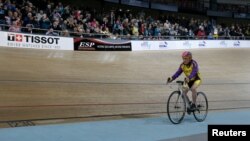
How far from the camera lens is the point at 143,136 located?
5496mm

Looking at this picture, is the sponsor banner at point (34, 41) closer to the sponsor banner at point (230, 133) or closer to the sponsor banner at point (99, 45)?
the sponsor banner at point (99, 45)

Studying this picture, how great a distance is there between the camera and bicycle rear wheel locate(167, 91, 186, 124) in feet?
21.3

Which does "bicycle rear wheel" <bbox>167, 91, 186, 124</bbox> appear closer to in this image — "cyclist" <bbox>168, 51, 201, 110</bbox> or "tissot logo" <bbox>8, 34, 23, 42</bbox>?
"cyclist" <bbox>168, 51, 201, 110</bbox>

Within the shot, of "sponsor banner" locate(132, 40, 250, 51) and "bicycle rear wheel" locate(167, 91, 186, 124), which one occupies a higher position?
"sponsor banner" locate(132, 40, 250, 51)

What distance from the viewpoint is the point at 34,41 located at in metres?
17.0

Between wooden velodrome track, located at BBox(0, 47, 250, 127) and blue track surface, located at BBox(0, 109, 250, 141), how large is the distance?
0.62m

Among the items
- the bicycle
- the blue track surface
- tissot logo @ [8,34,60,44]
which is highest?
tissot logo @ [8,34,60,44]

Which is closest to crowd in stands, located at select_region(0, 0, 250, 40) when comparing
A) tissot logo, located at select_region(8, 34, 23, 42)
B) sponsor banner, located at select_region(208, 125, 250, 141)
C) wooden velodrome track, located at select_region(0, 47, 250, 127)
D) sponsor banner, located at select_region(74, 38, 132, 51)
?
tissot logo, located at select_region(8, 34, 23, 42)

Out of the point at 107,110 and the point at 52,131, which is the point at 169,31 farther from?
the point at 52,131

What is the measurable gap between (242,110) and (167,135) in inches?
148

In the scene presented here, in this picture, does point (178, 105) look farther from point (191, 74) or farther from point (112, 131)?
point (112, 131)

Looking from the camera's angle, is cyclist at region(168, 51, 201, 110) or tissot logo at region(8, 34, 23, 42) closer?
cyclist at region(168, 51, 201, 110)

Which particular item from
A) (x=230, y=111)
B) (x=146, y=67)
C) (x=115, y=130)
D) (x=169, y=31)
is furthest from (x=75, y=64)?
(x=169, y=31)

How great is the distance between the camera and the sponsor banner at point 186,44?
2231 centimetres
